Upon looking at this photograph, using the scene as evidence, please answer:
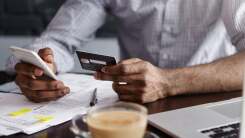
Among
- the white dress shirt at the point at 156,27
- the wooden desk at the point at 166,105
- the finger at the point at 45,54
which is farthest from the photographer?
the white dress shirt at the point at 156,27

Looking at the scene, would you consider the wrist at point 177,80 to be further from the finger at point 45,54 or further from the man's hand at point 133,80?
the finger at point 45,54

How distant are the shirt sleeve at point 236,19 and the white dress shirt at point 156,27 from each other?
44mm

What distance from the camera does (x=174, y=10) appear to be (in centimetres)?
140

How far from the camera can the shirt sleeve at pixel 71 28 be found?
53.8 inches

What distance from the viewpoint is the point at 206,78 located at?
110 centimetres

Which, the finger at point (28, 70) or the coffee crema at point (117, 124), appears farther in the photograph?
the finger at point (28, 70)

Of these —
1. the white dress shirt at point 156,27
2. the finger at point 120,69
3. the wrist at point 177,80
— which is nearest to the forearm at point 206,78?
the wrist at point 177,80

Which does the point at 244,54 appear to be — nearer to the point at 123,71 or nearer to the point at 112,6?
the point at 123,71

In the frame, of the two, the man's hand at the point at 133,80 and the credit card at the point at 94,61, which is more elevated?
the credit card at the point at 94,61

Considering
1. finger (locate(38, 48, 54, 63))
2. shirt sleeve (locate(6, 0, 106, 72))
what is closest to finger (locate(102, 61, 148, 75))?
finger (locate(38, 48, 54, 63))

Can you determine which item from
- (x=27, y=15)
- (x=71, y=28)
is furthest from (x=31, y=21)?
(x=71, y=28)

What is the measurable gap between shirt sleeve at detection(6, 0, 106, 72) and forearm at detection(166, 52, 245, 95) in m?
0.39

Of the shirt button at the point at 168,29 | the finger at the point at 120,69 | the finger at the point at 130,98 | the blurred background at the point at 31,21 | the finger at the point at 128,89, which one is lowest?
the finger at the point at 130,98

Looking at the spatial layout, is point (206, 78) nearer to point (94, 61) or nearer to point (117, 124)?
point (94, 61)
